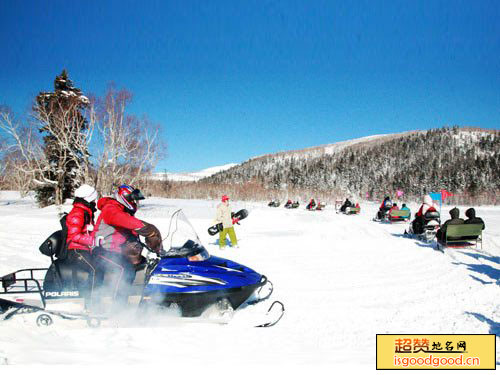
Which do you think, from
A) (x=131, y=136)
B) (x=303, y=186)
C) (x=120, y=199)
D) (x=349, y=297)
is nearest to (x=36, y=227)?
(x=131, y=136)

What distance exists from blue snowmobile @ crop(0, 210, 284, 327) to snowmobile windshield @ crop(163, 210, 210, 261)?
14 mm

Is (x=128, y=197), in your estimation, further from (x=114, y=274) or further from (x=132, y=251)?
(x=114, y=274)

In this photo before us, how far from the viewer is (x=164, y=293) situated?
14.0 feet

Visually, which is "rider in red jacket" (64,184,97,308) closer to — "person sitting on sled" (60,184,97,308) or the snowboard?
"person sitting on sled" (60,184,97,308)

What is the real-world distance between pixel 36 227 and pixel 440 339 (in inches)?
641

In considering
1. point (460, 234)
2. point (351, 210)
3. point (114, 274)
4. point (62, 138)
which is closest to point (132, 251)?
point (114, 274)

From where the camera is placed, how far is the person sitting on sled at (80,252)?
4.19m

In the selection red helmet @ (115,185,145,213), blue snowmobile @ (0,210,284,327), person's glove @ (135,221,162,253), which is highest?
red helmet @ (115,185,145,213)

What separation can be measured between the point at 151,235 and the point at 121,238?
15.7 inches

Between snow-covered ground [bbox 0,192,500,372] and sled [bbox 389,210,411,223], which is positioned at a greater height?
sled [bbox 389,210,411,223]

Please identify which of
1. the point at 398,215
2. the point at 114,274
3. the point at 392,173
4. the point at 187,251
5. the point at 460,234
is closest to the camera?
the point at 114,274

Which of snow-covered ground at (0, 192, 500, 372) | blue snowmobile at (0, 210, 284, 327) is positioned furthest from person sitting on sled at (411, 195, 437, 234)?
blue snowmobile at (0, 210, 284, 327)

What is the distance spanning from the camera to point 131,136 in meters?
23.7

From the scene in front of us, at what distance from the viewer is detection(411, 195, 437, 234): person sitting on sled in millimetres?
11555
